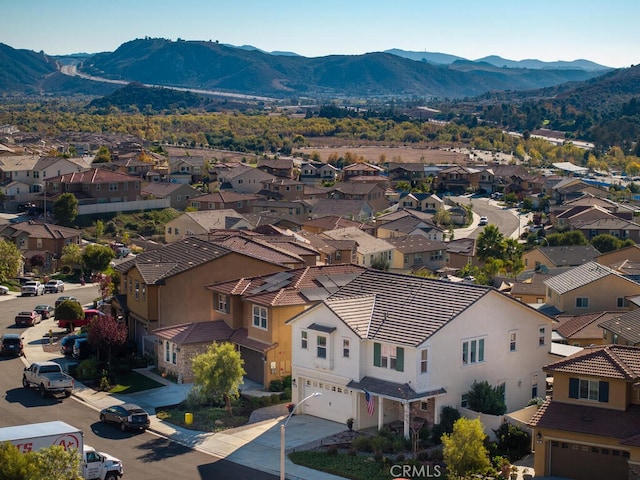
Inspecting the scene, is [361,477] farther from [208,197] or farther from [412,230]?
[208,197]

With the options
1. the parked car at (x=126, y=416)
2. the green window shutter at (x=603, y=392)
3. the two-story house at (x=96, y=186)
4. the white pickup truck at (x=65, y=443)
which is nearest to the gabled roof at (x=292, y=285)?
the parked car at (x=126, y=416)

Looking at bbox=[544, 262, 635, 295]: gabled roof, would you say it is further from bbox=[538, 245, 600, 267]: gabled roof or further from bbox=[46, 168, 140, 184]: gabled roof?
bbox=[46, 168, 140, 184]: gabled roof

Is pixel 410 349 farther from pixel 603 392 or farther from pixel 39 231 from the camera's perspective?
pixel 39 231

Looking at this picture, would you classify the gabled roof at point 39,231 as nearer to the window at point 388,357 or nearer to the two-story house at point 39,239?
the two-story house at point 39,239

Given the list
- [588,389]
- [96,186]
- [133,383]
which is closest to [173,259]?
[133,383]

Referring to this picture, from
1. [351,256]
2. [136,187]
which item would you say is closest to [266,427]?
[351,256]

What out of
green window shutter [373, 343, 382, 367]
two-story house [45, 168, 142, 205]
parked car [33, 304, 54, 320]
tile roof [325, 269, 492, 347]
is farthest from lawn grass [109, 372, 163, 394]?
two-story house [45, 168, 142, 205]
